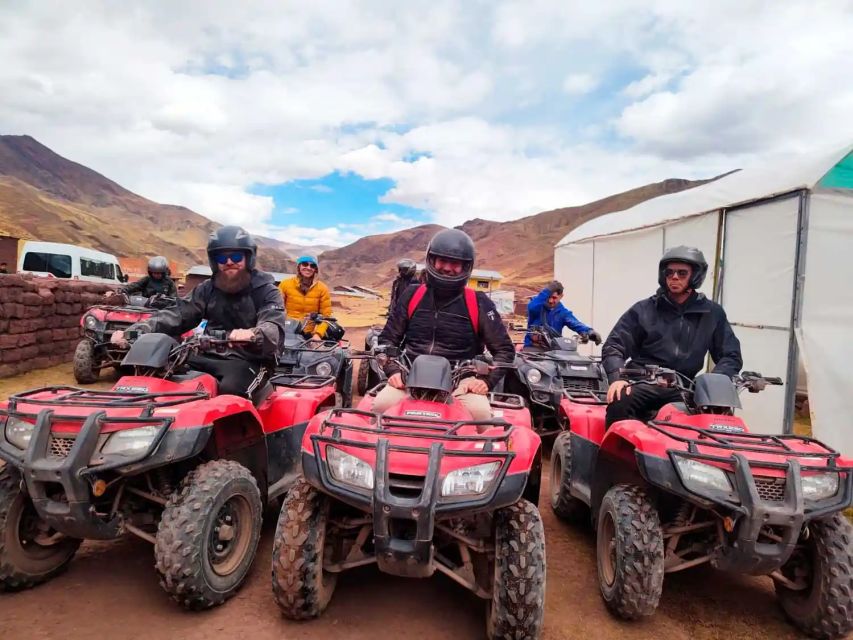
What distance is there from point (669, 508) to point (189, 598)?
2.58 meters

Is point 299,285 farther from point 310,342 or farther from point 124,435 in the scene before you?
point 124,435

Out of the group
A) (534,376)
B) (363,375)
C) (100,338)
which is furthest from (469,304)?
(100,338)

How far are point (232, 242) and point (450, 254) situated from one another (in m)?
1.53

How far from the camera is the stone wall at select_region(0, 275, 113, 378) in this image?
827 centimetres

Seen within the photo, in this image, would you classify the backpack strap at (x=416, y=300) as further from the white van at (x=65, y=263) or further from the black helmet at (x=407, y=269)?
the white van at (x=65, y=263)

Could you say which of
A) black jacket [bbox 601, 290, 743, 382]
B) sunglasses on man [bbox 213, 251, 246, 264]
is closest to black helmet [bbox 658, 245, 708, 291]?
black jacket [bbox 601, 290, 743, 382]

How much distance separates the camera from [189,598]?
8.76 ft

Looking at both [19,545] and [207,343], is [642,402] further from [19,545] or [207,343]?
[19,545]

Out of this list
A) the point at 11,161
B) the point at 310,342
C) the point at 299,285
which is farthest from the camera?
the point at 11,161

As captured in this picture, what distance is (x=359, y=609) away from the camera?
2879 millimetres

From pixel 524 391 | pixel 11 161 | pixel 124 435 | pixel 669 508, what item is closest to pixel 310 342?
pixel 524 391

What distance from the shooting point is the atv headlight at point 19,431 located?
270cm

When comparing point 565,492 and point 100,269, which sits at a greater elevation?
point 100,269

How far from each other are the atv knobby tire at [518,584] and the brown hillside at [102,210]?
78.5 metres
